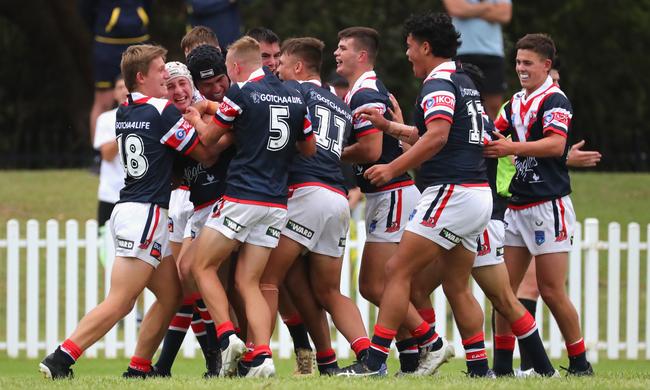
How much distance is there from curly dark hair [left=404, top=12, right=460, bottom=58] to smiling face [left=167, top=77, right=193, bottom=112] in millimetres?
1690

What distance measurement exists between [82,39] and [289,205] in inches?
640

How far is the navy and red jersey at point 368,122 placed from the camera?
9.14m

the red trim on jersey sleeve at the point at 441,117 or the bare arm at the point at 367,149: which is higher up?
the red trim on jersey sleeve at the point at 441,117

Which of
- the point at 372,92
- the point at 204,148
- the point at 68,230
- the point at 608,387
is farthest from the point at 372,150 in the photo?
the point at 68,230

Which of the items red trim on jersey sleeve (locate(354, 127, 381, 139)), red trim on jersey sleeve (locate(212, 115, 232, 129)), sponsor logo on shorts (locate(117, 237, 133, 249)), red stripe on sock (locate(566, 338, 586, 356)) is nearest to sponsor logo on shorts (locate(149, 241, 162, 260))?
sponsor logo on shorts (locate(117, 237, 133, 249))

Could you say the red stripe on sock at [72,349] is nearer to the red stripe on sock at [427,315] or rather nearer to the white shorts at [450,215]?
the white shorts at [450,215]

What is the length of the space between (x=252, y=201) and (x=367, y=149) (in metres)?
1.22

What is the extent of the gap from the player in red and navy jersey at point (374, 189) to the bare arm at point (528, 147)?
889 mm

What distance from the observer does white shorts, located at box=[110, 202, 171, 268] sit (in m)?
8.49

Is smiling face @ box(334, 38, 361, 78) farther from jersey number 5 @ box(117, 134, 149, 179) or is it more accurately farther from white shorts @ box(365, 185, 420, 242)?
jersey number 5 @ box(117, 134, 149, 179)

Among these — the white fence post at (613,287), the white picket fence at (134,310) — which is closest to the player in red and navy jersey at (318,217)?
the white picket fence at (134,310)

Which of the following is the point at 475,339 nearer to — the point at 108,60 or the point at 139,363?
the point at 139,363

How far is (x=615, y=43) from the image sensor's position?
28.0 metres

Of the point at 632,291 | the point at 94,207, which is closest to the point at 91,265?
the point at 94,207
